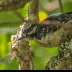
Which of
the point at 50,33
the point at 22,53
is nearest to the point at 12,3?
the point at 50,33

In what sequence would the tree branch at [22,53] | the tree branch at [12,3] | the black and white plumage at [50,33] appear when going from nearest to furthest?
the tree branch at [12,3] → the black and white plumage at [50,33] → the tree branch at [22,53]

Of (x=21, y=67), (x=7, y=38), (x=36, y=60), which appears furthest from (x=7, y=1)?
(x=36, y=60)

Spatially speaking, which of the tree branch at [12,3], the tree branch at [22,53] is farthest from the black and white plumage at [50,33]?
the tree branch at [12,3]

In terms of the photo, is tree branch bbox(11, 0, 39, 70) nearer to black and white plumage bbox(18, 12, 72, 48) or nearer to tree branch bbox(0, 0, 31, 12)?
black and white plumage bbox(18, 12, 72, 48)

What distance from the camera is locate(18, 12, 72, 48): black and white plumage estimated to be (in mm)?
1088

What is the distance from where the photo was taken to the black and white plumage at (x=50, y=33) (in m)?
1.09

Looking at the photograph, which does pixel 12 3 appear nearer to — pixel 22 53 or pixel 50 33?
pixel 50 33

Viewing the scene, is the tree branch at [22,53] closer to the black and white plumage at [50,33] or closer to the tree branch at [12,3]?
the black and white plumage at [50,33]

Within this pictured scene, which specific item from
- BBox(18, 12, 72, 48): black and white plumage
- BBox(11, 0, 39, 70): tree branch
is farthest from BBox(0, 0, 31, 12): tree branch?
BBox(11, 0, 39, 70): tree branch

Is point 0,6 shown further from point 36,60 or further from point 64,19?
point 36,60

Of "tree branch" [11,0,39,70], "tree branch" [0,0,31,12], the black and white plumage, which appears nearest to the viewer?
"tree branch" [0,0,31,12]

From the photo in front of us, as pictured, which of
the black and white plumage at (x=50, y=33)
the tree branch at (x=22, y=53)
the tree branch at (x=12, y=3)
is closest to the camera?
the tree branch at (x=12, y=3)

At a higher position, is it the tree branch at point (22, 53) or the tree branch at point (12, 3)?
the tree branch at point (12, 3)

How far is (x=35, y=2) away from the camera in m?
1.19
